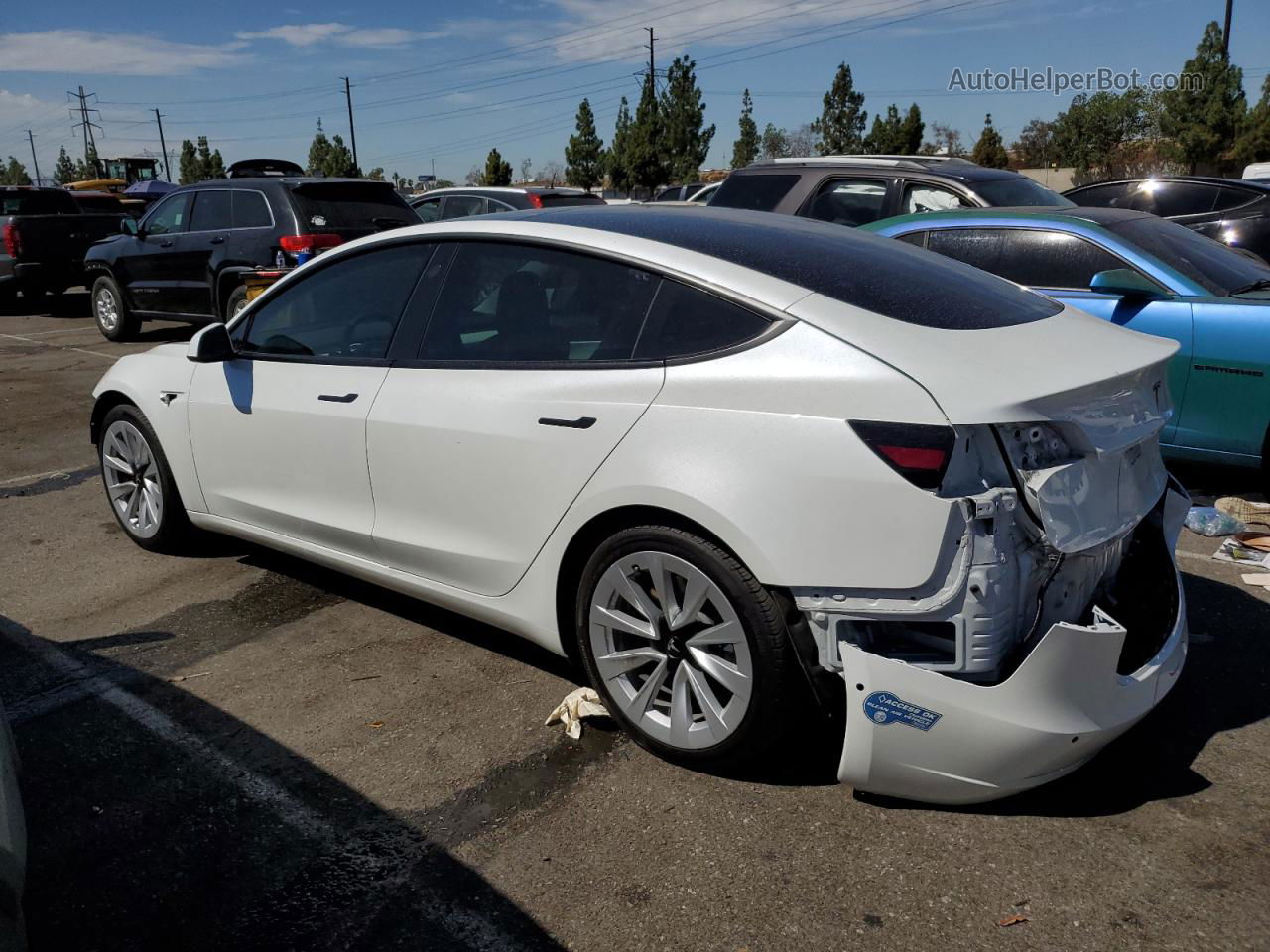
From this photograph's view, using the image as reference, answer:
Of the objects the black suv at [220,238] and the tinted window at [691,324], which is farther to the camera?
the black suv at [220,238]

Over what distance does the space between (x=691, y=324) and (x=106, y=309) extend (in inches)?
487

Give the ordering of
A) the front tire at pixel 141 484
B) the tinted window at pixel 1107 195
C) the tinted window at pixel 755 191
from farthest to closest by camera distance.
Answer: the tinted window at pixel 1107 195, the tinted window at pixel 755 191, the front tire at pixel 141 484

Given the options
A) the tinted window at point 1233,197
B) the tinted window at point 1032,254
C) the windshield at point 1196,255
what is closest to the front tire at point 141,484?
the tinted window at point 1032,254

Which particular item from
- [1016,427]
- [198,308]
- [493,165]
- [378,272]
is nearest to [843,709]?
[1016,427]

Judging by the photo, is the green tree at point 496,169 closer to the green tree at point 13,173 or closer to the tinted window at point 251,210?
the tinted window at point 251,210

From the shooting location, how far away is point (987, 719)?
2574 mm

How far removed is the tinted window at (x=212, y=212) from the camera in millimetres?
11211

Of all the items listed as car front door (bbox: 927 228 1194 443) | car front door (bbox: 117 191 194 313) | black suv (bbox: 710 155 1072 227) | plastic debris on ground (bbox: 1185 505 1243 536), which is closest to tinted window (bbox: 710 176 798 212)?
black suv (bbox: 710 155 1072 227)

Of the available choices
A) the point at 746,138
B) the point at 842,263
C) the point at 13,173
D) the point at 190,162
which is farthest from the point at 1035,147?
the point at 13,173

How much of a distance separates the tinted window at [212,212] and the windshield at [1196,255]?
8875mm

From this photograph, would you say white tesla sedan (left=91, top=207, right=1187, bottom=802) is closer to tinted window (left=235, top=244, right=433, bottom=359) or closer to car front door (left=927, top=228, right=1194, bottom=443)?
tinted window (left=235, top=244, right=433, bottom=359)

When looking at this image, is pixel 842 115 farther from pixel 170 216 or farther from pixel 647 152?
pixel 170 216

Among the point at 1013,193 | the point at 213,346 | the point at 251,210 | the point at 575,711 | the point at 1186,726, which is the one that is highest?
the point at 251,210

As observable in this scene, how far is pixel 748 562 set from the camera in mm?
2793
